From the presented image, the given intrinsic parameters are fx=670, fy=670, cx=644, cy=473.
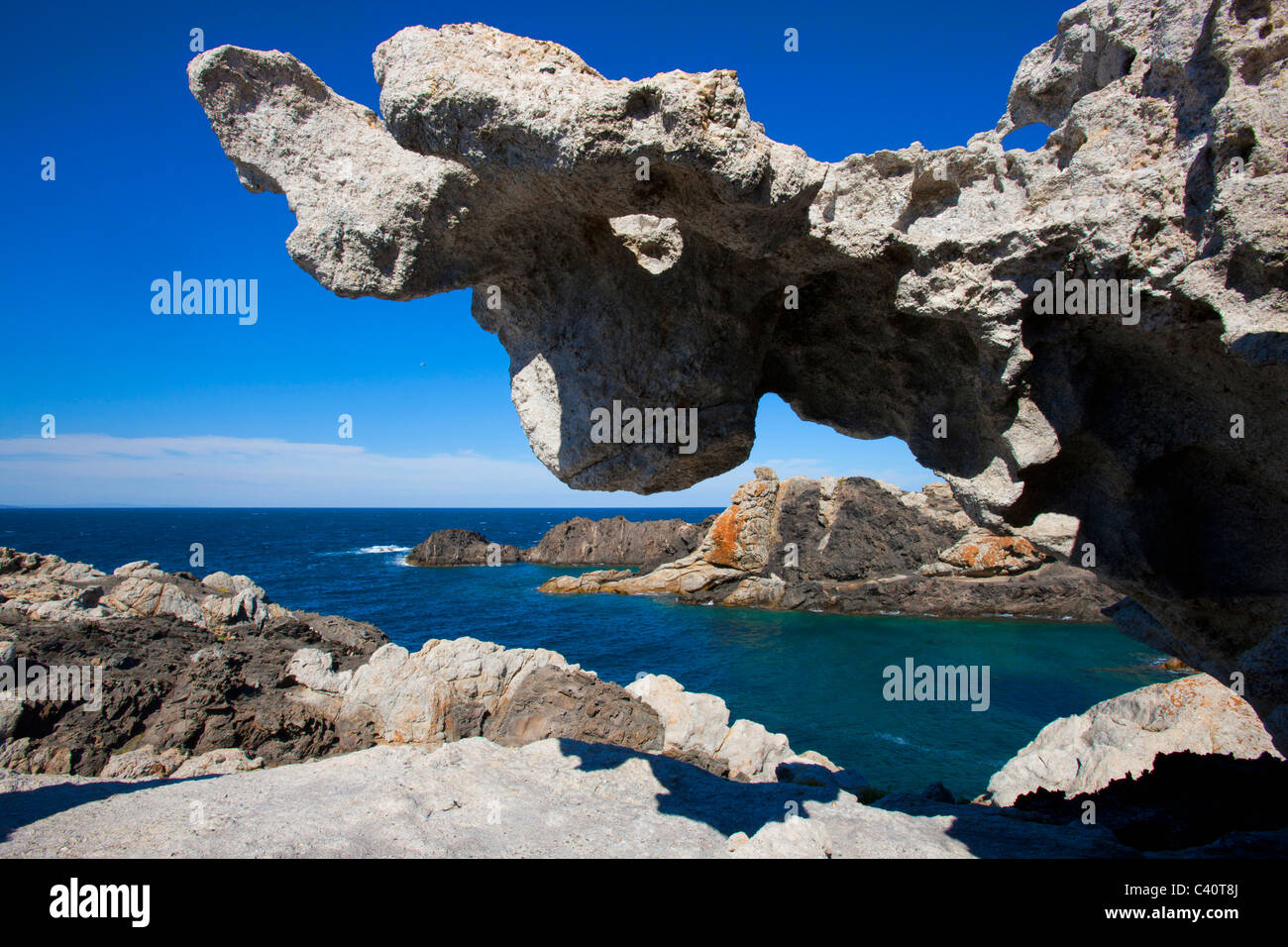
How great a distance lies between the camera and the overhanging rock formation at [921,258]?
14.6 ft

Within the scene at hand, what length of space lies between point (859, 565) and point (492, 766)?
38748 mm

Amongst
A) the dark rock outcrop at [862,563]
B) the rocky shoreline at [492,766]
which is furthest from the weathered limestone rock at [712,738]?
the dark rock outcrop at [862,563]

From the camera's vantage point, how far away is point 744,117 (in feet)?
14.2

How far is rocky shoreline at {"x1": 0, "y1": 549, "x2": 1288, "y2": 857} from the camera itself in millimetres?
6434

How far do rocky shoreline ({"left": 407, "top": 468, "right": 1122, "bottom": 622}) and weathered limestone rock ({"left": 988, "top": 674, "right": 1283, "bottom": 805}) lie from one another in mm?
28984

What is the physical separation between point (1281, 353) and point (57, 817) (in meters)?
11.3

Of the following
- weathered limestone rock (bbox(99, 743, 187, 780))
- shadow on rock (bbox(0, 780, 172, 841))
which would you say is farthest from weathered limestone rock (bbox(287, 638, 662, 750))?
shadow on rock (bbox(0, 780, 172, 841))

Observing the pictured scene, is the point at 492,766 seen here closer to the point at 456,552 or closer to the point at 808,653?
the point at 808,653

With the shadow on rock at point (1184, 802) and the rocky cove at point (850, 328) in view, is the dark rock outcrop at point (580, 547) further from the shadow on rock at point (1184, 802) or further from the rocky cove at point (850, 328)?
the rocky cove at point (850, 328)

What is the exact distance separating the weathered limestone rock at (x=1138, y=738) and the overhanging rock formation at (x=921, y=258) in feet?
12.3

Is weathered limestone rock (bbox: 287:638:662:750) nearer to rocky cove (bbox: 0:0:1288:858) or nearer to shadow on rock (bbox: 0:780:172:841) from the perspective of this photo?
rocky cove (bbox: 0:0:1288:858)

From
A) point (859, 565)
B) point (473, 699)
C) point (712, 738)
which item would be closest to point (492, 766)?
point (473, 699)

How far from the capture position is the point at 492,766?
838 cm
